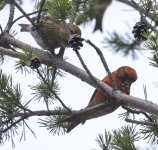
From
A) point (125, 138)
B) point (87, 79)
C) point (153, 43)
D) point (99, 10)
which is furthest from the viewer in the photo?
point (99, 10)

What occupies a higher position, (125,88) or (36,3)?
(36,3)

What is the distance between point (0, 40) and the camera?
2838 mm

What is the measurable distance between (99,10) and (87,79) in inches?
27.6

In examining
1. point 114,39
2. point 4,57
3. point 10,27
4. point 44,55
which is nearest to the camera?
Result: point 114,39

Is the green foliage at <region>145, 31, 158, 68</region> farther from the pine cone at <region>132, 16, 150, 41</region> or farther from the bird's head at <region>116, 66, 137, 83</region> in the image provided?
the bird's head at <region>116, 66, 137, 83</region>

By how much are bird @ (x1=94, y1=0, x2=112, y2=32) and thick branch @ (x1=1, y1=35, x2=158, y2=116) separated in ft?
1.77

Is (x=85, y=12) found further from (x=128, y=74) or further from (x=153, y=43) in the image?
(x=153, y=43)

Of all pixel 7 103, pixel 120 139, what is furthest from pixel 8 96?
pixel 120 139

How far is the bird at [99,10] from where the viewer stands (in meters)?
3.03

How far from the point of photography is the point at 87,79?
254 centimetres

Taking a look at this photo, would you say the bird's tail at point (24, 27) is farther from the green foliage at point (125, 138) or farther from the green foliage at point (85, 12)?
the green foliage at point (125, 138)

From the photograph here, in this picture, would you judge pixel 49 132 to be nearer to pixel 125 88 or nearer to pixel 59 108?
pixel 59 108

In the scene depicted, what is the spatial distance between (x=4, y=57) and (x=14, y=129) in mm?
742

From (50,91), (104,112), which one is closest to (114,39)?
(50,91)
